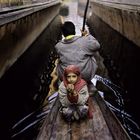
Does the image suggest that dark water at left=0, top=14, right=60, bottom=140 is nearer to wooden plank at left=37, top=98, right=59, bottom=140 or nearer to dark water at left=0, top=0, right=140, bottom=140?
dark water at left=0, top=0, right=140, bottom=140

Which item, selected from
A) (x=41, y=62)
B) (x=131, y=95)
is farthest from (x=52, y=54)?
(x=131, y=95)

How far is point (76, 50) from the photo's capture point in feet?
15.3

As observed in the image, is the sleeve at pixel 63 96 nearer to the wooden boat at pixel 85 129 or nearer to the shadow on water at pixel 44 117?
the wooden boat at pixel 85 129

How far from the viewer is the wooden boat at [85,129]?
3428mm

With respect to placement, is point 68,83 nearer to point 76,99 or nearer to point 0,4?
point 76,99

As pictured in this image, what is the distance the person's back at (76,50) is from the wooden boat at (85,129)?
2.94 ft

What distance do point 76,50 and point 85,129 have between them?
1416mm

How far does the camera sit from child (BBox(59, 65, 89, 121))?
138 inches

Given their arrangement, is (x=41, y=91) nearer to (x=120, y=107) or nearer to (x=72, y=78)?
(x=120, y=107)

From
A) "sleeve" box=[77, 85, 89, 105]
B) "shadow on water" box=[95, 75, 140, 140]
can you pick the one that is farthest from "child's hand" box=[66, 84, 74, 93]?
"shadow on water" box=[95, 75, 140, 140]

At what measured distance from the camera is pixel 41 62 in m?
9.74

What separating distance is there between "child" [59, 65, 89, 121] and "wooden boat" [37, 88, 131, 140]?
0.10 metres

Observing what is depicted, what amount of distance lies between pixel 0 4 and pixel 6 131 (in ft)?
7.21

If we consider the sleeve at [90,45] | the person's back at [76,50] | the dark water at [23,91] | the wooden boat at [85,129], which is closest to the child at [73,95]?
the wooden boat at [85,129]
